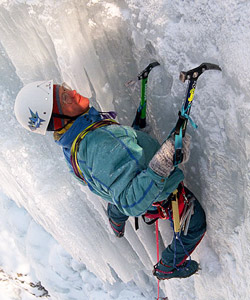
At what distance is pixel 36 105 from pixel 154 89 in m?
0.59

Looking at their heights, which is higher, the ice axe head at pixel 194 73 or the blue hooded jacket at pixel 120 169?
the ice axe head at pixel 194 73

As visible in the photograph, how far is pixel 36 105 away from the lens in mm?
1481

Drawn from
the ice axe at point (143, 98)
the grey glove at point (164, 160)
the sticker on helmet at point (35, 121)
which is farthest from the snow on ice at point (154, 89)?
the sticker on helmet at point (35, 121)

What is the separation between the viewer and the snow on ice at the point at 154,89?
4.04 ft

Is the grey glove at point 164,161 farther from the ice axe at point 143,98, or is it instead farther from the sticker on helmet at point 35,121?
the sticker on helmet at point 35,121

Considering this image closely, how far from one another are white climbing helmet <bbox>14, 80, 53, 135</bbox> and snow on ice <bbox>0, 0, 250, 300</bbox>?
1.13 feet

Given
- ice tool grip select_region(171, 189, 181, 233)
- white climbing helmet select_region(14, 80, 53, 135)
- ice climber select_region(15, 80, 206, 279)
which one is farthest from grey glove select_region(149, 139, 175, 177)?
white climbing helmet select_region(14, 80, 53, 135)

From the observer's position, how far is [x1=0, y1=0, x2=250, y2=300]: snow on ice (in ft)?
4.04

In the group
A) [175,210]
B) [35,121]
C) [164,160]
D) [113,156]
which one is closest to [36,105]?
[35,121]

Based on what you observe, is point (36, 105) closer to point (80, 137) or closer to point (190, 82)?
point (80, 137)

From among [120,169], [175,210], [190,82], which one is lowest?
[175,210]

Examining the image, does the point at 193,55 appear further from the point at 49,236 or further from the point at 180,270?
the point at 49,236

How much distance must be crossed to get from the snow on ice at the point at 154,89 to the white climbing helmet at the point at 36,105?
1.13ft

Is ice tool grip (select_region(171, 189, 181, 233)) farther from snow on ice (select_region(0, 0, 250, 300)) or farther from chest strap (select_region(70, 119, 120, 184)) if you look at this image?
chest strap (select_region(70, 119, 120, 184))
